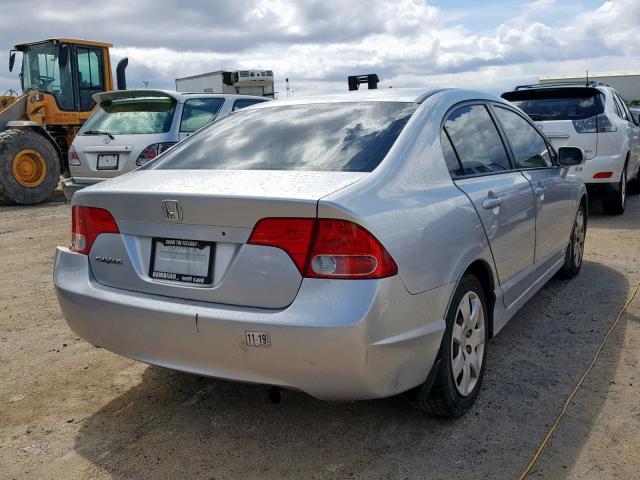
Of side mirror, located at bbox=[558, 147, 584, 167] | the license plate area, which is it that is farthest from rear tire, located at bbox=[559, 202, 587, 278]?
the license plate area

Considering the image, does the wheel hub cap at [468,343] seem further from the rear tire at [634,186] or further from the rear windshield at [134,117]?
the rear tire at [634,186]

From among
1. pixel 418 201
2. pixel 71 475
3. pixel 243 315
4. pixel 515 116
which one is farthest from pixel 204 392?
pixel 515 116

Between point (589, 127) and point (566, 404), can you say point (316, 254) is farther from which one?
point (589, 127)

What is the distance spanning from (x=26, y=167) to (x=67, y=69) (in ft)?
7.81

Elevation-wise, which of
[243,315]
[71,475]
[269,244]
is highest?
[269,244]

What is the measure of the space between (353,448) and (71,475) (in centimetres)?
124

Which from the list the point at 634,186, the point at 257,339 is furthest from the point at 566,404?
the point at 634,186

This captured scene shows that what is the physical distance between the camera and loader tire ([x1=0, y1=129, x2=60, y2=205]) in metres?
12.3

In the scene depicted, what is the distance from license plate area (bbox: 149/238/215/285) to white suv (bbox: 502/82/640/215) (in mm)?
6697

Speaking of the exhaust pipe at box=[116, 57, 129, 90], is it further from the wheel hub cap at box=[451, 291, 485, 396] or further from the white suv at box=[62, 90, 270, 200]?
the wheel hub cap at box=[451, 291, 485, 396]

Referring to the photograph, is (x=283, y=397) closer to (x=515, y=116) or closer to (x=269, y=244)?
(x=269, y=244)

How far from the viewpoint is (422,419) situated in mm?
3312

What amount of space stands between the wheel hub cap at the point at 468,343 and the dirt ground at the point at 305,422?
0.18 metres

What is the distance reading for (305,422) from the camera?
332 centimetres
